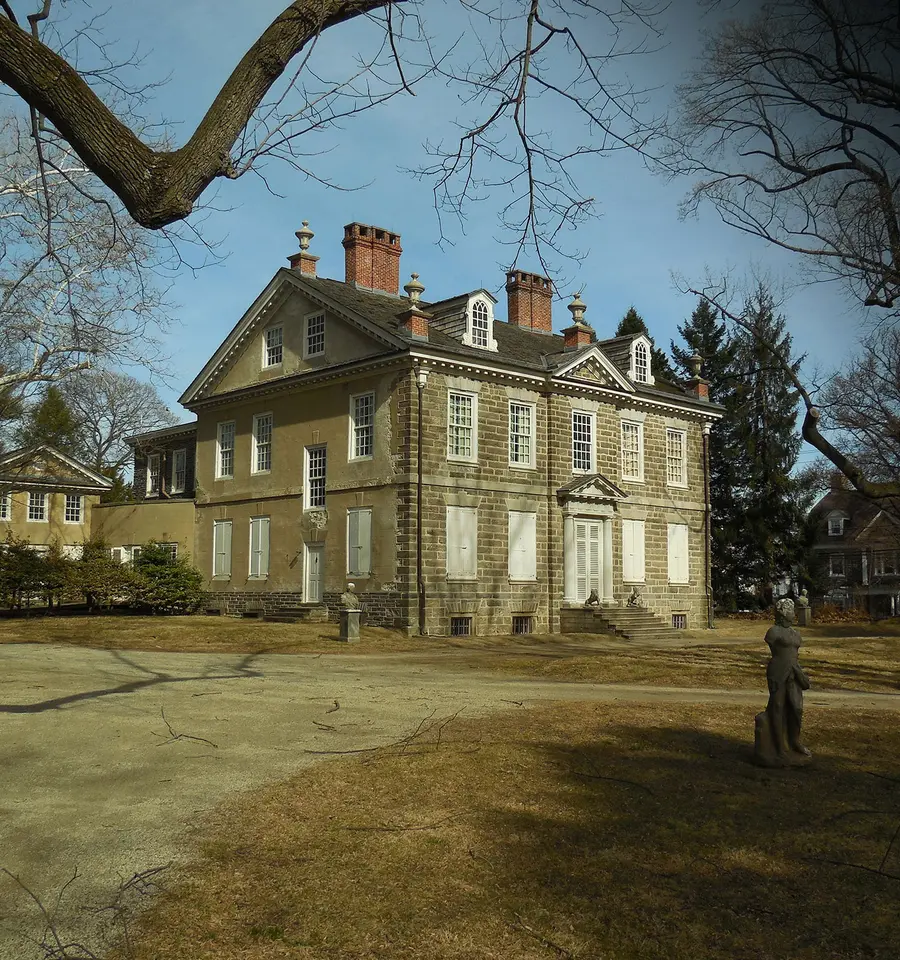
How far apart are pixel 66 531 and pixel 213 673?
27855mm

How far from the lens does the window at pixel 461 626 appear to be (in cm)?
2705

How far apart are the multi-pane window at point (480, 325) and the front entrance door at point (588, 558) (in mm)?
6144

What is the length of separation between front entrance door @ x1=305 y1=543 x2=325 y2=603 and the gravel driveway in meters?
10.1

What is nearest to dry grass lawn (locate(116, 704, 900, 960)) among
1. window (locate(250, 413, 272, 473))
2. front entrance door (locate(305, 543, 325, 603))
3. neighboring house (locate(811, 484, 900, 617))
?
front entrance door (locate(305, 543, 325, 603))

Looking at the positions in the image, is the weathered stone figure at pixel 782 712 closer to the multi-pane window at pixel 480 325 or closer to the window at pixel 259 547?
the multi-pane window at pixel 480 325

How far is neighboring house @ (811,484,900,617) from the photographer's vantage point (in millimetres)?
52750

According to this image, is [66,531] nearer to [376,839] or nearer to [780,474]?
[780,474]

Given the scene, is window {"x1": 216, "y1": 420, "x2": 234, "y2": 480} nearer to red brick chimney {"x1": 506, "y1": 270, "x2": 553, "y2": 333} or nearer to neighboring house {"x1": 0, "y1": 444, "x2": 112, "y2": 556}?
neighboring house {"x1": 0, "y1": 444, "x2": 112, "y2": 556}

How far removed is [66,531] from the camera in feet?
134

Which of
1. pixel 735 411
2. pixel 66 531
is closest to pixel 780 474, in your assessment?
pixel 735 411

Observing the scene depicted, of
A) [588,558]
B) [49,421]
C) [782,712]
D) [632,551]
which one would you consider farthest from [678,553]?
[49,421]

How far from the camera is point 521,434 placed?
29.4 meters

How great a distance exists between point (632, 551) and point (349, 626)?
40.9ft

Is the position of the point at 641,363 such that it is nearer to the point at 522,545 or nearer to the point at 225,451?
the point at 522,545
